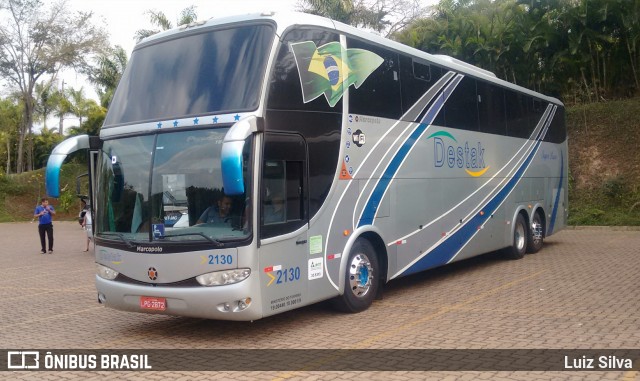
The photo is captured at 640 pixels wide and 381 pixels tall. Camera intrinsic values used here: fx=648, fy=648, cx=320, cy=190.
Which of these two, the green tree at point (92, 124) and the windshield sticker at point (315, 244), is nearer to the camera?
the windshield sticker at point (315, 244)

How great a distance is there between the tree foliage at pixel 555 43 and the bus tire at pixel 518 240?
12.9 m

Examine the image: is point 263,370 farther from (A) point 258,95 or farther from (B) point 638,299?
(B) point 638,299

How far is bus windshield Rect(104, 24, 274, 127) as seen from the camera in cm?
759

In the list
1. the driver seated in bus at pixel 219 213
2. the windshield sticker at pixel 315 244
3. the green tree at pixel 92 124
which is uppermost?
the green tree at pixel 92 124

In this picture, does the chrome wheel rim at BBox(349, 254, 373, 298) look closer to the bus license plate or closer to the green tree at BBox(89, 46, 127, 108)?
the bus license plate

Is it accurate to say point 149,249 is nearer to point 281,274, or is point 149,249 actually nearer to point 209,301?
point 209,301

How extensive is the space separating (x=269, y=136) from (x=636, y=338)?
4.75 m

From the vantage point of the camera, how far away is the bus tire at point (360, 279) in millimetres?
8873

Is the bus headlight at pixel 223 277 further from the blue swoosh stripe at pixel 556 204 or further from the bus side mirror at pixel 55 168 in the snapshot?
the blue swoosh stripe at pixel 556 204

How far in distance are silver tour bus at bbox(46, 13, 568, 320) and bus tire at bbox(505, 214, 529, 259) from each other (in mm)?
4780

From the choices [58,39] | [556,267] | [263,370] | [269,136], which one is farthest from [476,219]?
[58,39]

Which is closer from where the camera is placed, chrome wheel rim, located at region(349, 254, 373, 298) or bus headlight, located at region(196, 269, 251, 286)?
bus headlight, located at region(196, 269, 251, 286)

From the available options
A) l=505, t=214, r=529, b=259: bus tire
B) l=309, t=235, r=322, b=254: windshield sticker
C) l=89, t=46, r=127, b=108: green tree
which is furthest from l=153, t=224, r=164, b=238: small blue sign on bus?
l=89, t=46, r=127, b=108: green tree

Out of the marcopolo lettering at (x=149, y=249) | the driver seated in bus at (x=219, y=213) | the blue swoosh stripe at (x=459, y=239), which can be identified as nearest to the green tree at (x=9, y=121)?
the blue swoosh stripe at (x=459, y=239)
